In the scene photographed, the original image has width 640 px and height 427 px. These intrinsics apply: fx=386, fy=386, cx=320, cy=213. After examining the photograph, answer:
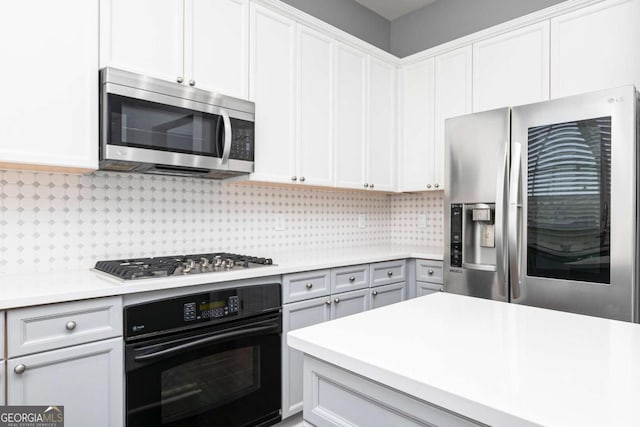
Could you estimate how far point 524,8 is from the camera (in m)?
3.11

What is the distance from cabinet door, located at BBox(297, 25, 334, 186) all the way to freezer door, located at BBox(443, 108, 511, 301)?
2.80ft

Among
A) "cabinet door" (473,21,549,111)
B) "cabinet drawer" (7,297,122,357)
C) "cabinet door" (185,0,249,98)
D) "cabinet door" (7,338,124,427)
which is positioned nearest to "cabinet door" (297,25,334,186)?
"cabinet door" (185,0,249,98)

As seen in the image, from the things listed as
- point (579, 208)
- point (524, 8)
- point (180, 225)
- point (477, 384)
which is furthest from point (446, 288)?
point (524, 8)

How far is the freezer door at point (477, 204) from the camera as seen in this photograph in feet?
7.63

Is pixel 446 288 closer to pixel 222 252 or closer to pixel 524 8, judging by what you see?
pixel 222 252

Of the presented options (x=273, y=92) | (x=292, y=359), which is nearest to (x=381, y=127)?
(x=273, y=92)

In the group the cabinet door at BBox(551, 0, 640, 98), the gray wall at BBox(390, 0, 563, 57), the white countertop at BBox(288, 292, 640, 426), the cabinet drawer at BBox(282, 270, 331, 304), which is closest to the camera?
the white countertop at BBox(288, 292, 640, 426)

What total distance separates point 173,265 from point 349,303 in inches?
47.3

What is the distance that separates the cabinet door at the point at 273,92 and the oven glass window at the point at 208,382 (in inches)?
41.8

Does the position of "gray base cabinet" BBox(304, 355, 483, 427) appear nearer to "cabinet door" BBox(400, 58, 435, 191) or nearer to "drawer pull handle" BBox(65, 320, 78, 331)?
"drawer pull handle" BBox(65, 320, 78, 331)

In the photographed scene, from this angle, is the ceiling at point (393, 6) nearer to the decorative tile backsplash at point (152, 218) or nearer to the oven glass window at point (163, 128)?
the decorative tile backsplash at point (152, 218)

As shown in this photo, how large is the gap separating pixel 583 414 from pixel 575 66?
2.59 m

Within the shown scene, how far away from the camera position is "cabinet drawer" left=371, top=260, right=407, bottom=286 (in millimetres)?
2795

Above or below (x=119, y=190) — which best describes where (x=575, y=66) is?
above
